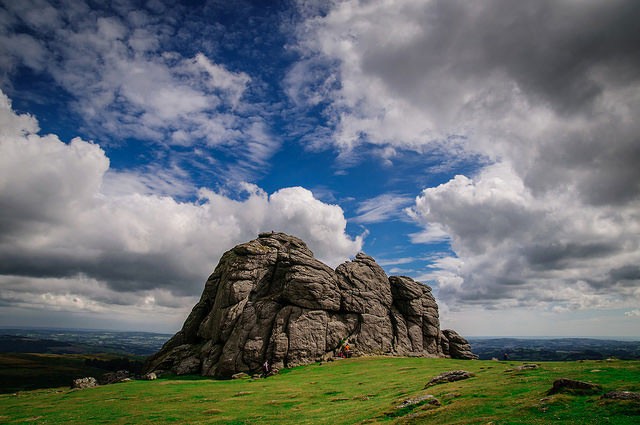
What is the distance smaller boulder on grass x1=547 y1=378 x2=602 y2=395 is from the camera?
23094 mm

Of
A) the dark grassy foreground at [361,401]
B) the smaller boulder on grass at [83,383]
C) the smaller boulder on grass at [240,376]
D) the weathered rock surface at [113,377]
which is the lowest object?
the weathered rock surface at [113,377]

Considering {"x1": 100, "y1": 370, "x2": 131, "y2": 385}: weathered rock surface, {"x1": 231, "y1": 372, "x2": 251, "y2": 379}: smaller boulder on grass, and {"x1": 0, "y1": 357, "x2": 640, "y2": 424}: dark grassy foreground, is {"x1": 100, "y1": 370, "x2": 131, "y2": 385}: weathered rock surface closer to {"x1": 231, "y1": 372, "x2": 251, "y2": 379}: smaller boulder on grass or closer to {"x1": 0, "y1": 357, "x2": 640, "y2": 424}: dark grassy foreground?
{"x1": 0, "y1": 357, "x2": 640, "y2": 424}: dark grassy foreground

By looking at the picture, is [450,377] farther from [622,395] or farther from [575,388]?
[622,395]

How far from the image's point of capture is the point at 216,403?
4250 centimetres

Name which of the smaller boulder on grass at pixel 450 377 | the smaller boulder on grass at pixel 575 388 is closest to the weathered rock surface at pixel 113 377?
the smaller boulder on grass at pixel 450 377

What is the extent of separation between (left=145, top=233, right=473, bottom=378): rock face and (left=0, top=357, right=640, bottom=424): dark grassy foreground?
14989 millimetres

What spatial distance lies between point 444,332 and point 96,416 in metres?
90.9

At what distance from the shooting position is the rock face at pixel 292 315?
78062 millimetres

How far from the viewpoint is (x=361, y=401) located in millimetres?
37375

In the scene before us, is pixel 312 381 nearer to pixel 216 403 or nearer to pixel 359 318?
pixel 216 403

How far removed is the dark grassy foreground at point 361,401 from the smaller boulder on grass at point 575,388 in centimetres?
77

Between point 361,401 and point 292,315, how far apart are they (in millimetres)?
45810

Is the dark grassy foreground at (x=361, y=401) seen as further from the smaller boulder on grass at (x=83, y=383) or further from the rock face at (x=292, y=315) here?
the smaller boulder on grass at (x=83, y=383)

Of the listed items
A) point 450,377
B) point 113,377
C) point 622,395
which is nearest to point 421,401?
point 450,377
